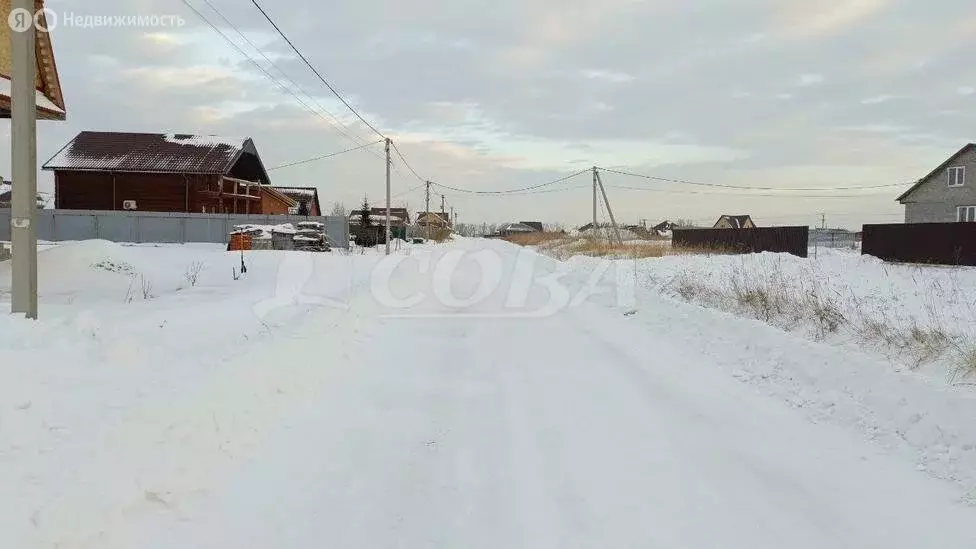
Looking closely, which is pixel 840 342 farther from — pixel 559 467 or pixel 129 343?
pixel 129 343

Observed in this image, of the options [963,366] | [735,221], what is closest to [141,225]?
[963,366]

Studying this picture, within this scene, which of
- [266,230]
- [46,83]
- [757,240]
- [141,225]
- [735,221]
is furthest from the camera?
[735,221]

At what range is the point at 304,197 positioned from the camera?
195 ft

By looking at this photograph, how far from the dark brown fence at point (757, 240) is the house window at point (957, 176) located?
641 inches

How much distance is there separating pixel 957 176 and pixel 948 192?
3.86 ft

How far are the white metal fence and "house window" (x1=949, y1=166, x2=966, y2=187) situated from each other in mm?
39395

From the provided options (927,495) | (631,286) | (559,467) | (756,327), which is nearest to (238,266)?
(631,286)

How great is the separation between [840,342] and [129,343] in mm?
7516

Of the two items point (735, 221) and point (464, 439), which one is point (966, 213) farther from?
point (464, 439)

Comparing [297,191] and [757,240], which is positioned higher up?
[297,191]

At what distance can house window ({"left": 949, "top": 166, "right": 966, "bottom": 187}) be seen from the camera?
3875 cm

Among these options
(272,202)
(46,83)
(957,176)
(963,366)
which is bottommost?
(963,366)

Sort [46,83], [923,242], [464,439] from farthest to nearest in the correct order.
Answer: [923,242] < [46,83] < [464,439]

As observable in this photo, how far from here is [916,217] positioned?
139ft
